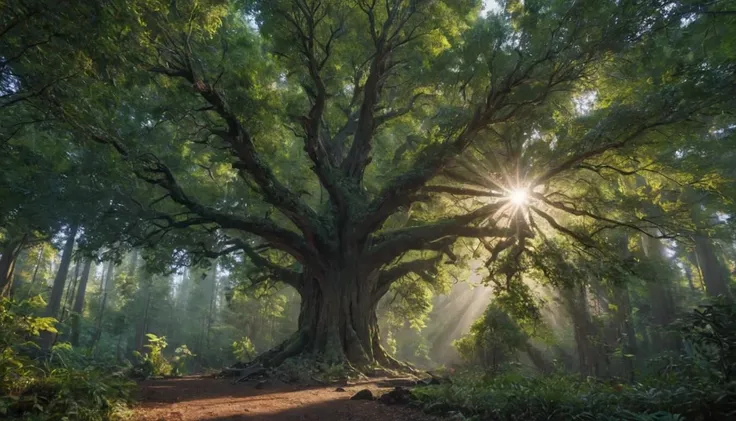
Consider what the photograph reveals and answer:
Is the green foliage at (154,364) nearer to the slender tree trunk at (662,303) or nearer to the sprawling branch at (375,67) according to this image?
the sprawling branch at (375,67)

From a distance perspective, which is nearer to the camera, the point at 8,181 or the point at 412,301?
the point at 8,181

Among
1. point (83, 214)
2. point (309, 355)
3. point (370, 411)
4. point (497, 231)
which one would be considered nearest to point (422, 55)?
point (497, 231)

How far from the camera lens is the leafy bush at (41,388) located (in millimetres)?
4098

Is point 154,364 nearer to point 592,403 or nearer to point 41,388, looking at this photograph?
point 41,388

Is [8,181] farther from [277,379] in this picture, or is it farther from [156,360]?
[277,379]

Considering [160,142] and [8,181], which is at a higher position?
[160,142]

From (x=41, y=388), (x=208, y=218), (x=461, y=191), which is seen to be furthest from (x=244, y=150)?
(x=41, y=388)

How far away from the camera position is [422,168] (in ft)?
33.5

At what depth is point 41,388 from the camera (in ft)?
14.7

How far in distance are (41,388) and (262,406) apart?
2.97 meters

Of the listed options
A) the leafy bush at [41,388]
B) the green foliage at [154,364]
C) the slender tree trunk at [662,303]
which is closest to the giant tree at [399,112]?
the leafy bush at [41,388]

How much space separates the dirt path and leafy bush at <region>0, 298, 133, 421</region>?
1.81 ft

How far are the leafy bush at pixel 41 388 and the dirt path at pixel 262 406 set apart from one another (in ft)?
1.81

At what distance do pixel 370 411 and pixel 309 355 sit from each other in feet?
19.2
